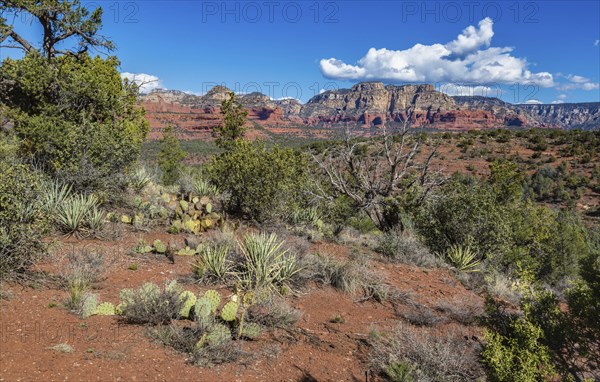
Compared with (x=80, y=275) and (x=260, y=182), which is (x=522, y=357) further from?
(x=260, y=182)

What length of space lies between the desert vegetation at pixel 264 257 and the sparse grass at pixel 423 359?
0.08 ft

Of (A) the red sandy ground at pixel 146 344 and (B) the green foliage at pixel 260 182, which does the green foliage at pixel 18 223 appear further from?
(B) the green foliage at pixel 260 182

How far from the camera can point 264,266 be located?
647cm

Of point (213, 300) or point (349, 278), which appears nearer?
point (213, 300)

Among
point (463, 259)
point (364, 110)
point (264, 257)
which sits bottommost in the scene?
point (463, 259)

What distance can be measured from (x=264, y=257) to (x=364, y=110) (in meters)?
140

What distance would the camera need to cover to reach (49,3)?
11297 millimetres

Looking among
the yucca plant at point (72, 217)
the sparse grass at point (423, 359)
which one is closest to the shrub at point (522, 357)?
the sparse grass at point (423, 359)

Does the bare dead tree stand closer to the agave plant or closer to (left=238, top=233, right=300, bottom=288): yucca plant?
(left=238, top=233, right=300, bottom=288): yucca plant

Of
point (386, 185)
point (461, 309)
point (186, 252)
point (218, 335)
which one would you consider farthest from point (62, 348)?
point (386, 185)

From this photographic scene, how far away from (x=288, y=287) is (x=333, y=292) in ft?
2.84

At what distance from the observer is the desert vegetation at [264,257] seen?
4207mm

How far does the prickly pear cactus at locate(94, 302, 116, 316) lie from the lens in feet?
15.9

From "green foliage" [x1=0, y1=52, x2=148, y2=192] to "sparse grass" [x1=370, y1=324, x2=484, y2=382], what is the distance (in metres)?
7.85
